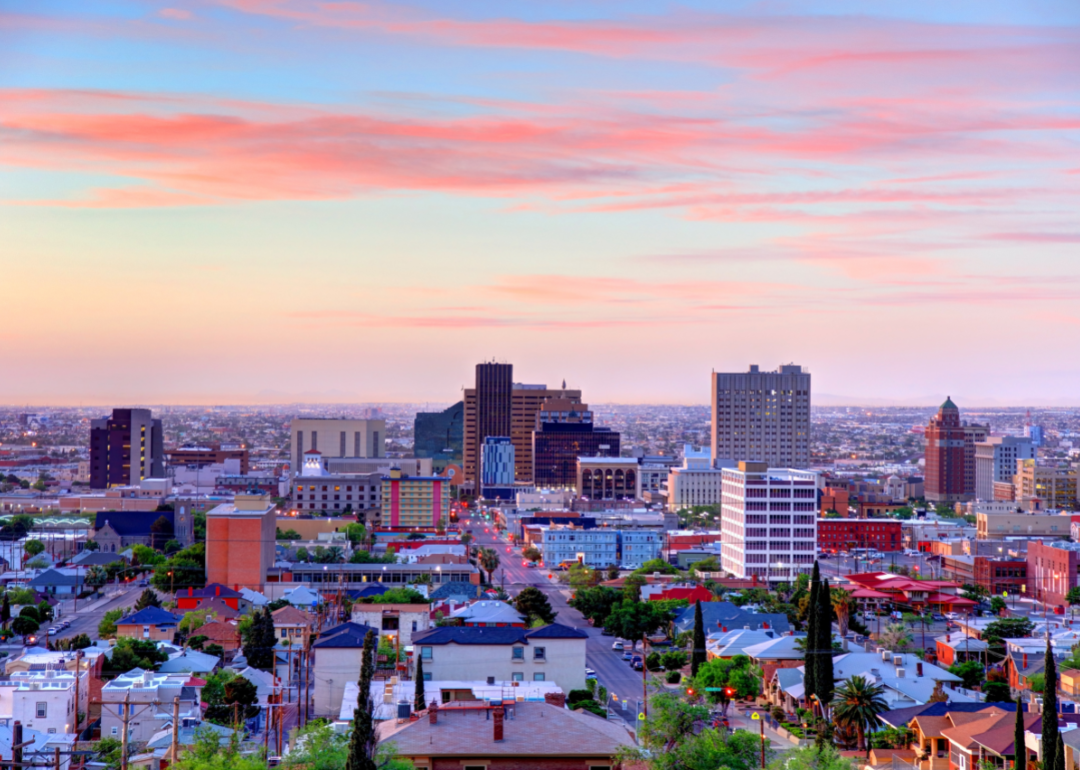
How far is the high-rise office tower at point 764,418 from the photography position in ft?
524

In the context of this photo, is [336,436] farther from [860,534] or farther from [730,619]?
[730,619]

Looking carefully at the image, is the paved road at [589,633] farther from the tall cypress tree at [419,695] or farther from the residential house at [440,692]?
the tall cypress tree at [419,695]

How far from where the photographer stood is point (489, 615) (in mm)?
48844

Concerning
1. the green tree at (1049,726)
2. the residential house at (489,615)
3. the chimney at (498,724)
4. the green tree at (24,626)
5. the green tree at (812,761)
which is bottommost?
the green tree at (24,626)

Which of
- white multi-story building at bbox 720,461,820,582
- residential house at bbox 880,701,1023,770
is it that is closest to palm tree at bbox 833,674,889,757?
residential house at bbox 880,701,1023,770

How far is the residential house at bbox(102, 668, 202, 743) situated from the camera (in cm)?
3425

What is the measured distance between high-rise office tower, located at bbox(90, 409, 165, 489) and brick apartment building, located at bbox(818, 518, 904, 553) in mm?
66428

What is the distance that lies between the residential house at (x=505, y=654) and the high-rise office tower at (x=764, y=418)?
12128 cm

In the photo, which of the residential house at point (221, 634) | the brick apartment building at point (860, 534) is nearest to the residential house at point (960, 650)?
the residential house at point (221, 634)

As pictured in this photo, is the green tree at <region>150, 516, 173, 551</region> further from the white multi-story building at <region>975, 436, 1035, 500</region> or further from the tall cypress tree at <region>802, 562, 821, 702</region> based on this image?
the white multi-story building at <region>975, 436, 1035, 500</region>

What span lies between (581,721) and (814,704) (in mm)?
11350

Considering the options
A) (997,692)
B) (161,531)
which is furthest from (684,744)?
(161,531)

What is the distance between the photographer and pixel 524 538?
3962 inches

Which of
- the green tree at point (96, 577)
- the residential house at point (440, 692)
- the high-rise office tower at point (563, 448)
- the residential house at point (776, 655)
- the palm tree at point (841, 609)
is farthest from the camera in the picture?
the high-rise office tower at point (563, 448)
